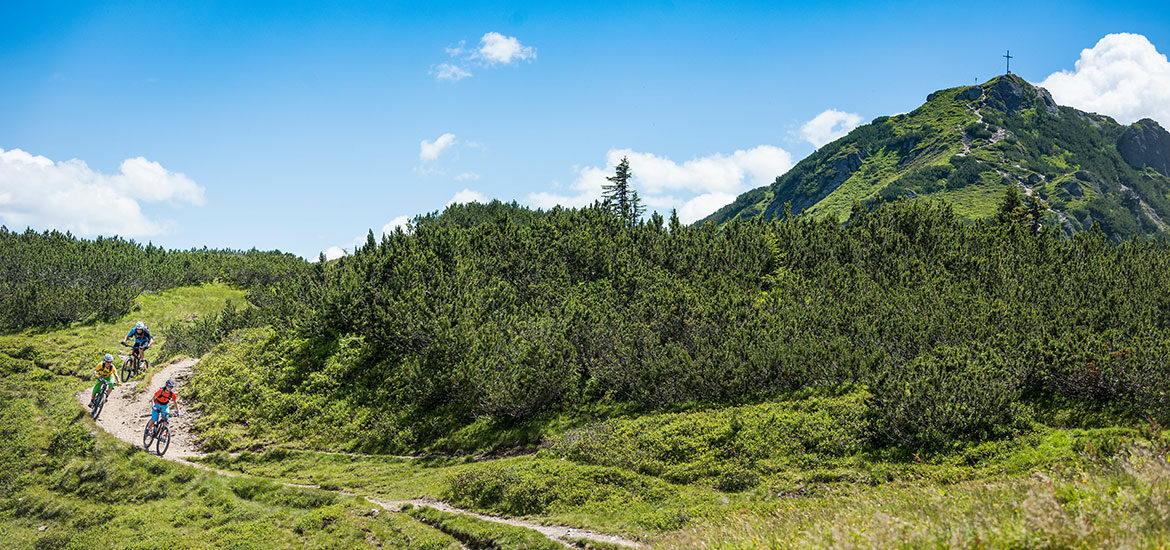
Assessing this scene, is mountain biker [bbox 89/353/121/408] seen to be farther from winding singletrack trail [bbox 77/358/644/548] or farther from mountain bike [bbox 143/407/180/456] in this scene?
mountain bike [bbox 143/407/180/456]

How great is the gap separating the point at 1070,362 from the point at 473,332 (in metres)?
24.1

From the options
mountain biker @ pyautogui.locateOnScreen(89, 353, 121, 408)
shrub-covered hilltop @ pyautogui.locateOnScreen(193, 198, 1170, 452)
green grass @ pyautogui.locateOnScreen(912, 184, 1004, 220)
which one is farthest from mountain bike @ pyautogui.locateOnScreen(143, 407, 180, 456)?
green grass @ pyautogui.locateOnScreen(912, 184, 1004, 220)

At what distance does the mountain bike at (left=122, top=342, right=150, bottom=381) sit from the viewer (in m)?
33.3

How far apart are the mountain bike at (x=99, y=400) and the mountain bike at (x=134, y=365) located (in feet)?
8.96

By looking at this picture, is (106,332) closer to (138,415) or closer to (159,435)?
(138,415)

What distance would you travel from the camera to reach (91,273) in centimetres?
5906

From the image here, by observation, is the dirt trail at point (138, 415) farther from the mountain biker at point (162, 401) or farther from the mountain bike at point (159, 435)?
the mountain biker at point (162, 401)

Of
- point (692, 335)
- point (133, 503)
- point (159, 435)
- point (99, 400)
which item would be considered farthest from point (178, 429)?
point (692, 335)

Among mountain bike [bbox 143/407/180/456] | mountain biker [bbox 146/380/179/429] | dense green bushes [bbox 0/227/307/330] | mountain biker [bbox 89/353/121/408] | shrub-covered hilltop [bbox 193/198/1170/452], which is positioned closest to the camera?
shrub-covered hilltop [bbox 193/198/1170/452]

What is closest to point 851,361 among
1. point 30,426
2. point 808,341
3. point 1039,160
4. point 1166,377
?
point 808,341

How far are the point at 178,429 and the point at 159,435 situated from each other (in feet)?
14.3

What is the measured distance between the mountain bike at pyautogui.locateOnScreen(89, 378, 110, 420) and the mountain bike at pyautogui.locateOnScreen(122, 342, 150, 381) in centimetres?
273

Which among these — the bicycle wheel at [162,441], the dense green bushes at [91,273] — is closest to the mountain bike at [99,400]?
the bicycle wheel at [162,441]

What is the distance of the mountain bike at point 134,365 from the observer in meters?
33.3
